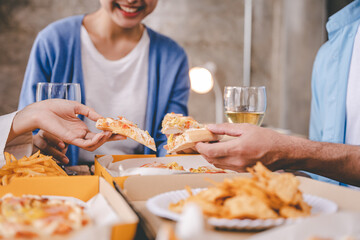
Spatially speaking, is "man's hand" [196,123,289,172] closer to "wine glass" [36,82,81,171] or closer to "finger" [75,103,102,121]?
"finger" [75,103,102,121]

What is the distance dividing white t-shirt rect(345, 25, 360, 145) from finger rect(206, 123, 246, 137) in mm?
1061

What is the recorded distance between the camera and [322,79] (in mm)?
2395

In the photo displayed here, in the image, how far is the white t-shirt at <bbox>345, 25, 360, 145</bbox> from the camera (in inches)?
83.0

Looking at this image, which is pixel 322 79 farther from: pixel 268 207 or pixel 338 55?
pixel 268 207

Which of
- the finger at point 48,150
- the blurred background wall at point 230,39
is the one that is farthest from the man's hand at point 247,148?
the blurred background wall at point 230,39

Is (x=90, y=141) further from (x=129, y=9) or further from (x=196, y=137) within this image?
(x=129, y=9)

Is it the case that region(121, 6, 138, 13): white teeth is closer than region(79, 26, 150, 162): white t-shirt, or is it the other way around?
region(121, 6, 138, 13): white teeth

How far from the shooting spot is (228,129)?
1.40 metres

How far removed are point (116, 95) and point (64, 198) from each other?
1584mm

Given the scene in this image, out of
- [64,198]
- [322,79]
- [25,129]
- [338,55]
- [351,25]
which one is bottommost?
[64,198]

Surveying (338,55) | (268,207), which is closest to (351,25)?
(338,55)

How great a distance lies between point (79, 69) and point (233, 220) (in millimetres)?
1905

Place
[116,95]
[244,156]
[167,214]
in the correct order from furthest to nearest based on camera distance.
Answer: [116,95] < [244,156] < [167,214]

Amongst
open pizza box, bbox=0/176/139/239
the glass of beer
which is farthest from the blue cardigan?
open pizza box, bbox=0/176/139/239
